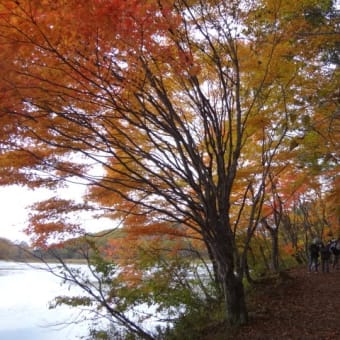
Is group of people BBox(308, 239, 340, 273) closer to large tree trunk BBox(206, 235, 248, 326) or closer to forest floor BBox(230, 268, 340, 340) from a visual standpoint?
forest floor BBox(230, 268, 340, 340)

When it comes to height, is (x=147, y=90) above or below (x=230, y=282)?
above

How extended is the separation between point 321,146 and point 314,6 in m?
4.62

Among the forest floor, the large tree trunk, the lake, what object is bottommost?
the lake

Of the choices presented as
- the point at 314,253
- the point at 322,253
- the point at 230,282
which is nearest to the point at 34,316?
the point at 314,253

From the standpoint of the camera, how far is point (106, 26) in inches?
214

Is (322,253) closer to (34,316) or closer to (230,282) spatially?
(230,282)

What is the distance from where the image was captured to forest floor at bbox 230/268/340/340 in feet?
23.5

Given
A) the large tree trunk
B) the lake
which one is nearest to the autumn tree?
the large tree trunk

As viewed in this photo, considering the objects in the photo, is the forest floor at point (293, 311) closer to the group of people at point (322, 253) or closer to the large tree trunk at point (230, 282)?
the large tree trunk at point (230, 282)

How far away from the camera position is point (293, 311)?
28.2 ft

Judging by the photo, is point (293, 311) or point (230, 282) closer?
point (230, 282)

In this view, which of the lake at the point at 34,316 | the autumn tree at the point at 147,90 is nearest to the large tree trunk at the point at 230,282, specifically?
the autumn tree at the point at 147,90

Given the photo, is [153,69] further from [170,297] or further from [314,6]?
[170,297]

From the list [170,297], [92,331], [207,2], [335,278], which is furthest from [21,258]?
[335,278]
